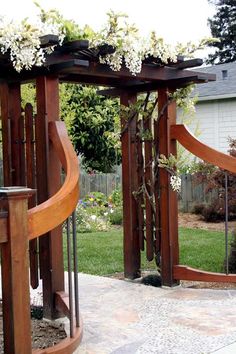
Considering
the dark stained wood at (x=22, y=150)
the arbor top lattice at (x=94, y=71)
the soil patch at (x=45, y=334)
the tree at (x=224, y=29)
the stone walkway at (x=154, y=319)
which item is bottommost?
the soil patch at (x=45, y=334)

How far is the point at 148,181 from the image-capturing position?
5.46m

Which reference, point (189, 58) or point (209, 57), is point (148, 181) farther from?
point (209, 57)

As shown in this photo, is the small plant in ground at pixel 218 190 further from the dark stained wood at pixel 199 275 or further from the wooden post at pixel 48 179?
the wooden post at pixel 48 179

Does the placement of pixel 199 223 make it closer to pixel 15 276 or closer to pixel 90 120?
pixel 90 120

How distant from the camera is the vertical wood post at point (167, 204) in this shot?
5.23 meters

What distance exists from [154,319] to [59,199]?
1.55 m


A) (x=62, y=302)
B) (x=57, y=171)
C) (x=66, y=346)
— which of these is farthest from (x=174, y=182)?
(x=66, y=346)

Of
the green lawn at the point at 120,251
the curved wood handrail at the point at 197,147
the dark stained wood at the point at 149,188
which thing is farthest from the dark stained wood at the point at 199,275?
the green lawn at the point at 120,251

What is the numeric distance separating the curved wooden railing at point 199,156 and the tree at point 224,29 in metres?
28.2

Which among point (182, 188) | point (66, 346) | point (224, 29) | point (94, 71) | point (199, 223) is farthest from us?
point (224, 29)

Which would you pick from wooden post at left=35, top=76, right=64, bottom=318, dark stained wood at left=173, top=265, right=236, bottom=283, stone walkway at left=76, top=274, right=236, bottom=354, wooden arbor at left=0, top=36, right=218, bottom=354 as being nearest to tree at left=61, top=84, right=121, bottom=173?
wooden arbor at left=0, top=36, right=218, bottom=354

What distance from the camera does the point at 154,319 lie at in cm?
422

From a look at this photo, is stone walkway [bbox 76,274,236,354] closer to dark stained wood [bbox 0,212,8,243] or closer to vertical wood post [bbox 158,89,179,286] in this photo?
vertical wood post [bbox 158,89,179,286]

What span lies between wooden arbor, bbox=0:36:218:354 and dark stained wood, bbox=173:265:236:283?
0.16 feet
